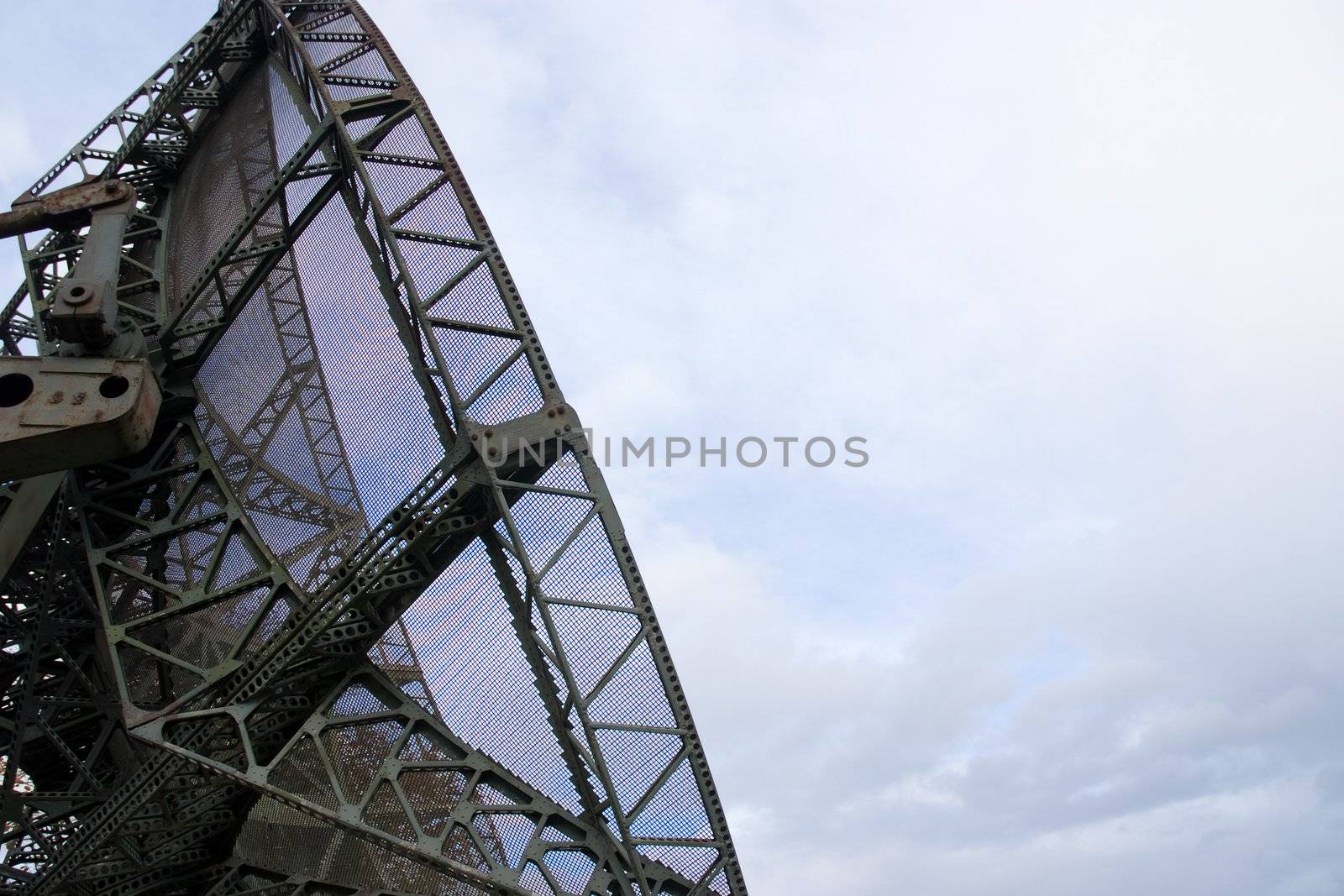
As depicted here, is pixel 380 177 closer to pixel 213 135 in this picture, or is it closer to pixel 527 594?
pixel 527 594

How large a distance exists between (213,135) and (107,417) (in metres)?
6.40

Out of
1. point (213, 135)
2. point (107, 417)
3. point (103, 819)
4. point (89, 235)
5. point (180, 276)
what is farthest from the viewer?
point (213, 135)

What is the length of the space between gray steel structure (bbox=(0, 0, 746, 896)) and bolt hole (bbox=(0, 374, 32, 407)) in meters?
2.25

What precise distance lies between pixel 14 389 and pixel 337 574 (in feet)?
12.1

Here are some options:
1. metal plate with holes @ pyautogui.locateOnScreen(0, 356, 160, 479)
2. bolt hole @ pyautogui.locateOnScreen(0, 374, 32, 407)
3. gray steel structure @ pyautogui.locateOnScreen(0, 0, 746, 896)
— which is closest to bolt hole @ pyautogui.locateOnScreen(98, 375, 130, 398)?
metal plate with holes @ pyautogui.locateOnScreen(0, 356, 160, 479)

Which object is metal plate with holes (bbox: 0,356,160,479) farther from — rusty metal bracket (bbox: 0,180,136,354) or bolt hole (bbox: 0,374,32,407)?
rusty metal bracket (bbox: 0,180,136,354)

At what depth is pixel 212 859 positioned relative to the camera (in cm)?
1352

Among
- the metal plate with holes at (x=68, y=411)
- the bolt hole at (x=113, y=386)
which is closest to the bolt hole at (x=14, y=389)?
the metal plate with holes at (x=68, y=411)

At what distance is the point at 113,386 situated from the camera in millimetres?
12266

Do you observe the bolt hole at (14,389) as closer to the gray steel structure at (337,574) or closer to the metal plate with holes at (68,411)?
the metal plate with holes at (68,411)

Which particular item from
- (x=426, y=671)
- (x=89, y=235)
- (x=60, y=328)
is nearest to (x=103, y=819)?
(x=426, y=671)

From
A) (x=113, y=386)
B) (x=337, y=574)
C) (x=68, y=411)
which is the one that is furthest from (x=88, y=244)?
(x=337, y=574)

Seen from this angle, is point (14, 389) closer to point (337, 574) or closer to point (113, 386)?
point (113, 386)

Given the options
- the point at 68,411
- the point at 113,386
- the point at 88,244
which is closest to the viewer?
the point at 68,411
